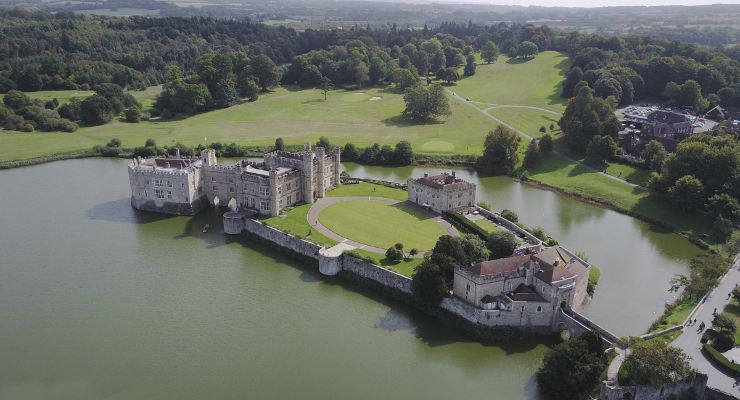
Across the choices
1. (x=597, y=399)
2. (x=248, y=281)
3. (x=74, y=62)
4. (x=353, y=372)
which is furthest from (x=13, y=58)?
(x=597, y=399)

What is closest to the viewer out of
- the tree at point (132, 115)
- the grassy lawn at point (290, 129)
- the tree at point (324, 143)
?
the tree at point (324, 143)

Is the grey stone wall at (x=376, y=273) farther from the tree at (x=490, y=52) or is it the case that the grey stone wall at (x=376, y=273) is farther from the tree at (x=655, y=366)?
the tree at (x=490, y=52)

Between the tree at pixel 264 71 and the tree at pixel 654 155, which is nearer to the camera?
the tree at pixel 654 155

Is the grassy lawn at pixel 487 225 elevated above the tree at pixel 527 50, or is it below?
below

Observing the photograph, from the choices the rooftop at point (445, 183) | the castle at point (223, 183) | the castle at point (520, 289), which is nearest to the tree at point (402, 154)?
the rooftop at point (445, 183)

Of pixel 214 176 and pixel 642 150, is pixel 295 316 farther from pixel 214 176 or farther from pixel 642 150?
pixel 642 150

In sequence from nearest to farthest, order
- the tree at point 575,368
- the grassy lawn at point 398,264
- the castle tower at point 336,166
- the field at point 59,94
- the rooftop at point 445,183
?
the tree at point 575,368 → the grassy lawn at point 398,264 → the rooftop at point 445,183 → the castle tower at point 336,166 → the field at point 59,94

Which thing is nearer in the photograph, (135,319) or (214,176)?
(135,319)
